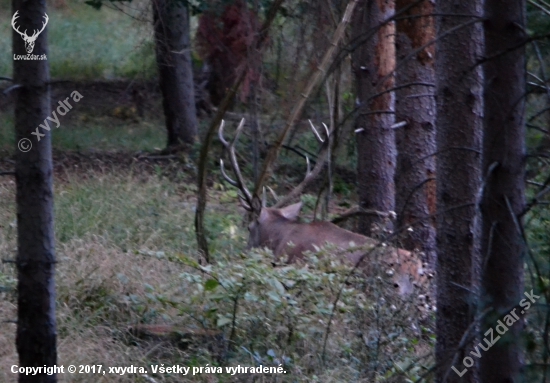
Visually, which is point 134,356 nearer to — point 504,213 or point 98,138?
point 504,213

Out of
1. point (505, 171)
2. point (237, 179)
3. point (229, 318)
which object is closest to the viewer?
point (505, 171)

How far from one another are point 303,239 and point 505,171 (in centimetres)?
486

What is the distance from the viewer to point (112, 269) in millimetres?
5980

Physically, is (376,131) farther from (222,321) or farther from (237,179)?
(222,321)

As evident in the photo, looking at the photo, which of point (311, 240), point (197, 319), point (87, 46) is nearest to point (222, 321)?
point (197, 319)

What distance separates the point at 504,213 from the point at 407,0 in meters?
5.22

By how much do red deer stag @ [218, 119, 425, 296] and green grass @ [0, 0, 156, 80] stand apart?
30.5 ft

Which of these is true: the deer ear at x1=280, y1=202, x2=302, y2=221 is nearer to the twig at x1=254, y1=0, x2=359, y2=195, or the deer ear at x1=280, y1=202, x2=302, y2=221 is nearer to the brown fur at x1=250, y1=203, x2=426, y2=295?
the brown fur at x1=250, y1=203, x2=426, y2=295

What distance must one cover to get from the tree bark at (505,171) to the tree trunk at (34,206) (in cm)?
205

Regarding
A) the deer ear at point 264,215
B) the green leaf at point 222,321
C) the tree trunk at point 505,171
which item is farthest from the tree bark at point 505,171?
the deer ear at point 264,215

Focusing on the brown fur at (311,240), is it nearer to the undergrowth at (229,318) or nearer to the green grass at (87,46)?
the undergrowth at (229,318)

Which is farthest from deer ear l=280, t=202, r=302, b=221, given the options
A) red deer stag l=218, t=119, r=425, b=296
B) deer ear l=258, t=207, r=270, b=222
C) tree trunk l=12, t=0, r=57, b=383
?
tree trunk l=12, t=0, r=57, b=383

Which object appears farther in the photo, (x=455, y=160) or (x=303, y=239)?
(x=303, y=239)

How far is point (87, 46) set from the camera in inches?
871
